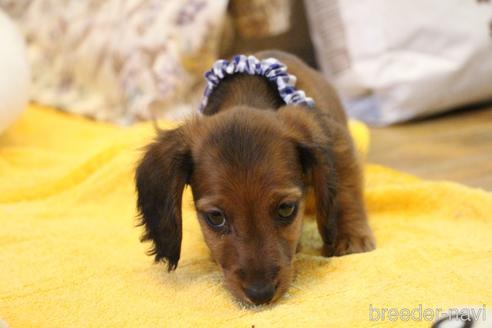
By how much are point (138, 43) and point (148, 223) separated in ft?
7.16

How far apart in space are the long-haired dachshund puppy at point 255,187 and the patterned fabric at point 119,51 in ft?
5.15

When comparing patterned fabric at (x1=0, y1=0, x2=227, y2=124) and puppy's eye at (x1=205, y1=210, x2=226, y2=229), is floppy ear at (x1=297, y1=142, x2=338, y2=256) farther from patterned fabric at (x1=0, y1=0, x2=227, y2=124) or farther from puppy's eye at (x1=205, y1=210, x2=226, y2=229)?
patterned fabric at (x1=0, y1=0, x2=227, y2=124)

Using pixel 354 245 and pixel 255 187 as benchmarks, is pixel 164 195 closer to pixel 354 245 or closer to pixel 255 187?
pixel 255 187

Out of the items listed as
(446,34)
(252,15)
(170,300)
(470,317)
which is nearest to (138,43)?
(252,15)

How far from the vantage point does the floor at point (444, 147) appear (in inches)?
98.0

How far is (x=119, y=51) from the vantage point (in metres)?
3.67

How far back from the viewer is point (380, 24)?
3.38m

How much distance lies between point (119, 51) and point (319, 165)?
7.90ft

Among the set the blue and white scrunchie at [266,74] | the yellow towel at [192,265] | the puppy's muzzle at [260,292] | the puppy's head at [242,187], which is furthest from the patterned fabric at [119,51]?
the puppy's muzzle at [260,292]

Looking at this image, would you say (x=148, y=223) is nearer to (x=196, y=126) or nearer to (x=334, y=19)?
(x=196, y=126)

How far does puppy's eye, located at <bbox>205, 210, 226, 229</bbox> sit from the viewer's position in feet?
4.83

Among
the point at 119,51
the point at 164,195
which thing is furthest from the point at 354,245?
the point at 119,51

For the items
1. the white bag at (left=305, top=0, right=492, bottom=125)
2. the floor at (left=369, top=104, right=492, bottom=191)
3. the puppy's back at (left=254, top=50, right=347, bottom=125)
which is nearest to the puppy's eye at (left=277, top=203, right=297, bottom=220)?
the puppy's back at (left=254, top=50, right=347, bottom=125)

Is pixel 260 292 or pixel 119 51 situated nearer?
pixel 260 292
